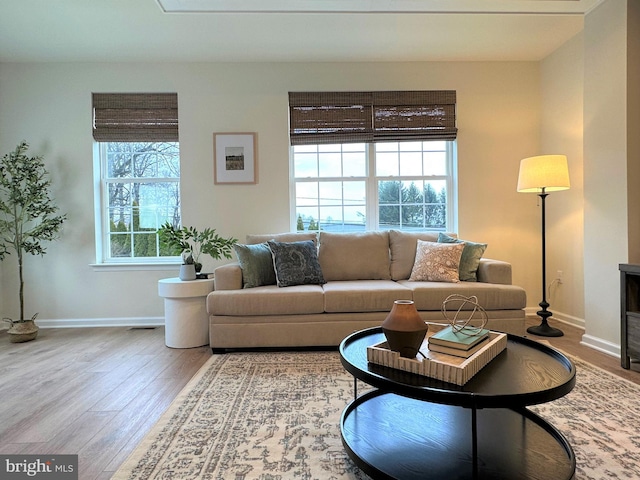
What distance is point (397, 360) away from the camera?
1.34 meters

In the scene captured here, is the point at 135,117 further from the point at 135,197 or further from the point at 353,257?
the point at 353,257

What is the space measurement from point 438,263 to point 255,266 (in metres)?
1.57

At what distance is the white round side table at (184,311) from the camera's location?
2.96 metres

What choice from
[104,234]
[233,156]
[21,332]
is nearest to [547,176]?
[233,156]

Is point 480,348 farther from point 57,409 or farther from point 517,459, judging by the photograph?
point 57,409

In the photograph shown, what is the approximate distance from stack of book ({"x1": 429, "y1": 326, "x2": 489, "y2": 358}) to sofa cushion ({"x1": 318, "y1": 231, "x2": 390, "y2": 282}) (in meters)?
1.80

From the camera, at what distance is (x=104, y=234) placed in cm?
389

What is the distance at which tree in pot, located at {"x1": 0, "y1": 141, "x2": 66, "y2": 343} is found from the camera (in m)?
3.35

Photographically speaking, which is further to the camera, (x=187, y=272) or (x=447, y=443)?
(x=187, y=272)

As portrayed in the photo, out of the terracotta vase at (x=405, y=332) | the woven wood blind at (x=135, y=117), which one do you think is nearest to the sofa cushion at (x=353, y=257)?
the terracotta vase at (x=405, y=332)

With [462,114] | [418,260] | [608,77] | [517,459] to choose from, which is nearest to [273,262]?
[418,260]

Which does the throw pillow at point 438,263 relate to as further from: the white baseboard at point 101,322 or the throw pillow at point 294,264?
the white baseboard at point 101,322

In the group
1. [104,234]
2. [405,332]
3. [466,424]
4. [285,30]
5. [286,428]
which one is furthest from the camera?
[104,234]

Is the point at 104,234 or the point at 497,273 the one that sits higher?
the point at 104,234
